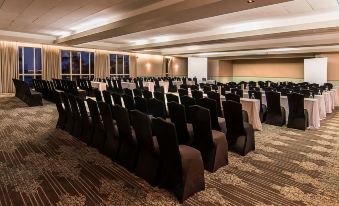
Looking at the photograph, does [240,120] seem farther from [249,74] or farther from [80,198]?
[249,74]

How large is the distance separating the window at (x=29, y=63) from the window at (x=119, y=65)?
5610mm

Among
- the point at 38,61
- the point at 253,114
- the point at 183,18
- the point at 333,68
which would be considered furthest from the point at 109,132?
the point at 333,68

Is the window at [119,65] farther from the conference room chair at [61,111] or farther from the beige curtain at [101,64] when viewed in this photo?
the conference room chair at [61,111]

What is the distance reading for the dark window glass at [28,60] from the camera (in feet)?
51.7

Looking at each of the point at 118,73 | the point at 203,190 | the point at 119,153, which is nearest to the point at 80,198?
the point at 119,153

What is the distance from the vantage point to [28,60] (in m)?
15.9

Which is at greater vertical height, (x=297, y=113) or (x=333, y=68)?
(x=333, y=68)

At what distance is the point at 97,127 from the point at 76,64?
48.8 ft

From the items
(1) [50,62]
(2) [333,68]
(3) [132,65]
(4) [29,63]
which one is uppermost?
(3) [132,65]

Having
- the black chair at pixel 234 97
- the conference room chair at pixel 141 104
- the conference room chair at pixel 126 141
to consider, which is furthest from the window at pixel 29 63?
the conference room chair at pixel 126 141

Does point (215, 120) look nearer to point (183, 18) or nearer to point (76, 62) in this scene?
point (183, 18)

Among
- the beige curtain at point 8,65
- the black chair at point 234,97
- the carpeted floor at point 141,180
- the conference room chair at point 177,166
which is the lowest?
the carpeted floor at point 141,180

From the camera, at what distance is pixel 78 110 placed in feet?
17.2

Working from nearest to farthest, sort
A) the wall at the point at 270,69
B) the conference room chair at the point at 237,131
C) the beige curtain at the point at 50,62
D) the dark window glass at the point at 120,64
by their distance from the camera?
the conference room chair at the point at 237,131
the beige curtain at the point at 50,62
the wall at the point at 270,69
the dark window glass at the point at 120,64
